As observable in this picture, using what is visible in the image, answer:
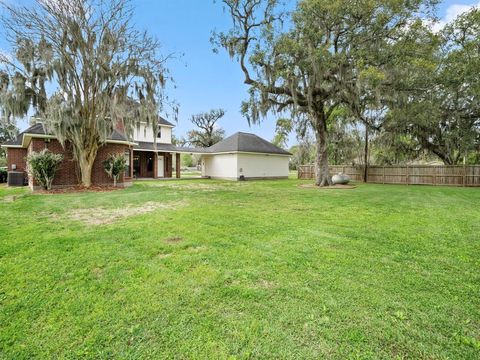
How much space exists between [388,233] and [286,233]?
1.88 metres

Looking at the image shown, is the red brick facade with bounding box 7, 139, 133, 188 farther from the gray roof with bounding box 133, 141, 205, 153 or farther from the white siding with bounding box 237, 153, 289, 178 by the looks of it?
the white siding with bounding box 237, 153, 289, 178

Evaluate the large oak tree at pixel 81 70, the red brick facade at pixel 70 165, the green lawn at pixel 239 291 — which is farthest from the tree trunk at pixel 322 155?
the red brick facade at pixel 70 165

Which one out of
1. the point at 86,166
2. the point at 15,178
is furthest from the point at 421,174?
the point at 15,178

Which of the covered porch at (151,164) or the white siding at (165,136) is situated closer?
the covered porch at (151,164)

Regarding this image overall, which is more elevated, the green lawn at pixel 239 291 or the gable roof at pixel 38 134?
the gable roof at pixel 38 134

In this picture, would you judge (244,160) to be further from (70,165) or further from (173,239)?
(173,239)

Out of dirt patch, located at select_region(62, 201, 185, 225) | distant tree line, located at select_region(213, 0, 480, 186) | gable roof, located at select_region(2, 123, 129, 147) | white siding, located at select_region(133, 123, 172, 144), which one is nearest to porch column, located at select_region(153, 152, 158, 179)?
white siding, located at select_region(133, 123, 172, 144)

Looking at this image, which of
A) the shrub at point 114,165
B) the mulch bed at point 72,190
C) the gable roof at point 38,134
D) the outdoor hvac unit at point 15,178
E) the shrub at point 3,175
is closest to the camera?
the mulch bed at point 72,190

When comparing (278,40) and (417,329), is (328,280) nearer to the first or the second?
(417,329)

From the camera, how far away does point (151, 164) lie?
68.5 ft

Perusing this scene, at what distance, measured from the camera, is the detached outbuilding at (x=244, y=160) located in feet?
66.5

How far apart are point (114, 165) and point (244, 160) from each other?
34.3 feet

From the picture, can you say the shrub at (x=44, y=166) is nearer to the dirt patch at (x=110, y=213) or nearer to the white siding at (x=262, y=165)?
the dirt patch at (x=110, y=213)

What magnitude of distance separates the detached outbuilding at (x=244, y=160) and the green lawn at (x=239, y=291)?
1529 centimetres
